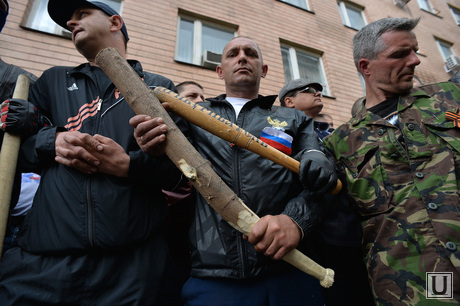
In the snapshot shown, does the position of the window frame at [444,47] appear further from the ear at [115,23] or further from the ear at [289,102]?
the ear at [115,23]

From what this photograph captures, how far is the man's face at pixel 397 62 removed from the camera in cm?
170

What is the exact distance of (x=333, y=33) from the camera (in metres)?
7.63

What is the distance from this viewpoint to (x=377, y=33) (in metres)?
1.81

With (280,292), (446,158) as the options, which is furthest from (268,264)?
(446,158)

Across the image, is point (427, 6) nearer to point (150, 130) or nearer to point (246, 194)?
point (246, 194)

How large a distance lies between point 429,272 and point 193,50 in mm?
5842

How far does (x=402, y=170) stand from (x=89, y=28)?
2.28 meters

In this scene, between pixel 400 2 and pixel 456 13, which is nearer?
pixel 400 2

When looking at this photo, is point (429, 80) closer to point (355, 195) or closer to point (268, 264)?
point (355, 195)

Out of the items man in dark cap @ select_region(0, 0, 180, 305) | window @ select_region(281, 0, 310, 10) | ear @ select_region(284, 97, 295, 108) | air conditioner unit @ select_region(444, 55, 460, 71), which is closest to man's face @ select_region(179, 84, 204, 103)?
ear @ select_region(284, 97, 295, 108)

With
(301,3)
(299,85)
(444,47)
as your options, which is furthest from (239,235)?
(444,47)

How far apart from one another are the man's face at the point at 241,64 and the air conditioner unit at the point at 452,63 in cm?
1101

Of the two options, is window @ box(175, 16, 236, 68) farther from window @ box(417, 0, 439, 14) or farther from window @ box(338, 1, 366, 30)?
window @ box(417, 0, 439, 14)

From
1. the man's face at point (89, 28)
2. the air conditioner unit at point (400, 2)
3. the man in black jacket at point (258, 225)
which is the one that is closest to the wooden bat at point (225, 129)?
the man in black jacket at point (258, 225)
